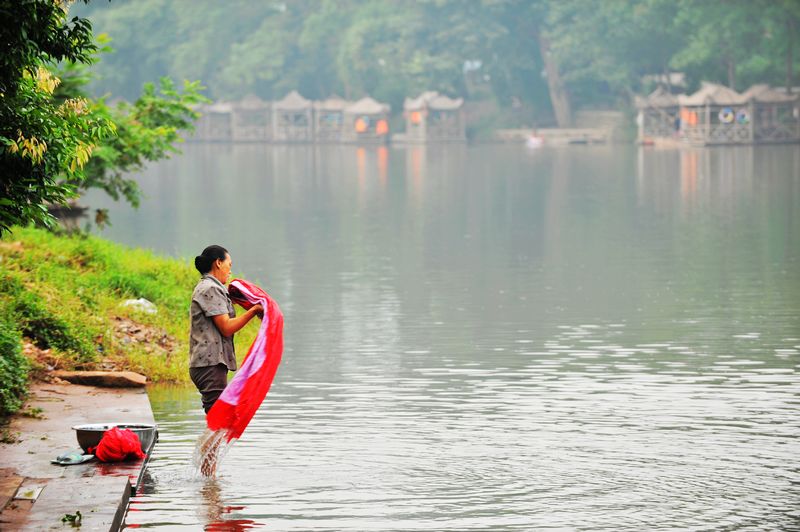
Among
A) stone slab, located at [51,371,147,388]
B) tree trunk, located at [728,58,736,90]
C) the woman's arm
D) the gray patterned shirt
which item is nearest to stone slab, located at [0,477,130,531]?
the gray patterned shirt

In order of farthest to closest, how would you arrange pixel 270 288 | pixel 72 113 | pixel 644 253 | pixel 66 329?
pixel 644 253, pixel 270 288, pixel 66 329, pixel 72 113

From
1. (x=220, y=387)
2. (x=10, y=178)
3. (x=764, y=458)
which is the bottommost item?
(x=764, y=458)

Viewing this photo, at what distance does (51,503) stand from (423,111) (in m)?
76.4

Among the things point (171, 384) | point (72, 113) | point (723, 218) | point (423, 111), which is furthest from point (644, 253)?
point (423, 111)

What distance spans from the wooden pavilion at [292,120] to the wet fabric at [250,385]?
79.3m

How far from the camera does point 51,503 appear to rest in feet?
30.1

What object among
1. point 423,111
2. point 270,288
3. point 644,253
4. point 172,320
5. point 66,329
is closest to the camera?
point 66,329

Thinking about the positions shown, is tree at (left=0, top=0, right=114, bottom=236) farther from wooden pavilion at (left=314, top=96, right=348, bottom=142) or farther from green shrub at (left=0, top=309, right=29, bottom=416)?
wooden pavilion at (left=314, top=96, right=348, bottom=142)

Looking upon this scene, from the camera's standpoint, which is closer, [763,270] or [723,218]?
[763,270]

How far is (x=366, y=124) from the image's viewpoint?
288 feet

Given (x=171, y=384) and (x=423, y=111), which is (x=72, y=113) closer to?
(x=171, y=384)

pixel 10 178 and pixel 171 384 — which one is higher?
pixel 10 178

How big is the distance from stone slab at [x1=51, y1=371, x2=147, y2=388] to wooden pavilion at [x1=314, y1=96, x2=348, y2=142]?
75740mm

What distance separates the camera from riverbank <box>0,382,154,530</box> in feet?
29.3
